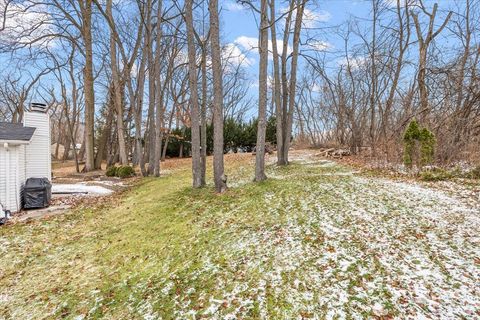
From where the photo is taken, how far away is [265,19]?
7727mm

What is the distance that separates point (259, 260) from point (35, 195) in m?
7.23

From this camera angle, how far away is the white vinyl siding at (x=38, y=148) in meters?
8.95

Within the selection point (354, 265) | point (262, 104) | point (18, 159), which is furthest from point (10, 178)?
point (354, 265)

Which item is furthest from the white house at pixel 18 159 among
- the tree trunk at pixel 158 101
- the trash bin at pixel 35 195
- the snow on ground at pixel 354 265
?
the snow on ground at pixel 354 265

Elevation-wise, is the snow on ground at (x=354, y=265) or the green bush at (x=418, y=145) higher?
the green bush at (x=418, y=145)

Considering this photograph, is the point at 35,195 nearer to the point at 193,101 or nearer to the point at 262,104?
the point at 193,101

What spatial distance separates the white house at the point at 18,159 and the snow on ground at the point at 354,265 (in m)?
6.65

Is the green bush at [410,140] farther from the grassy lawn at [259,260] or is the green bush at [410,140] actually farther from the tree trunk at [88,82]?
the tree trunk at [88,82]

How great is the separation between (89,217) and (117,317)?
14.3 ft

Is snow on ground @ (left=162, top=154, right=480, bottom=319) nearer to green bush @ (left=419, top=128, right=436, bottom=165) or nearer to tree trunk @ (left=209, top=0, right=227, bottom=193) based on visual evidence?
tree trunk @ (left=209, top=0, right=227, bottom=193)

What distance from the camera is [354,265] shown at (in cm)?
316

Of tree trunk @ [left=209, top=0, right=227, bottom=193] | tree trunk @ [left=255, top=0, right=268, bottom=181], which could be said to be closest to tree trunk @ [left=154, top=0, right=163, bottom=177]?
tree trunk @ [left=209, top=0, right=227, bottom=193]

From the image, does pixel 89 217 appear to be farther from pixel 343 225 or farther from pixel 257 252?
pixel 343 225

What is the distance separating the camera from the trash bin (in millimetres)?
7465
